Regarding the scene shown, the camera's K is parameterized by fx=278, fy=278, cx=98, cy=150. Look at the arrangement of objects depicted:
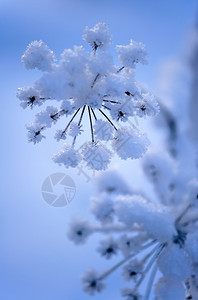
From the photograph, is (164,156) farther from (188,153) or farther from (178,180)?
(188,153)

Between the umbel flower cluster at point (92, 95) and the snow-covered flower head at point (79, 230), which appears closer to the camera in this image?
the umbel flower cluster at point (92, 95)

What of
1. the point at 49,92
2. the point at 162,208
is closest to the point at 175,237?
the point at 162,208

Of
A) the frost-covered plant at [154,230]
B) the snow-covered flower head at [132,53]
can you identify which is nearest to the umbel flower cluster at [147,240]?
the frost-covered plant at [154,230]

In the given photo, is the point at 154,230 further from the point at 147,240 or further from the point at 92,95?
the point at 92,95

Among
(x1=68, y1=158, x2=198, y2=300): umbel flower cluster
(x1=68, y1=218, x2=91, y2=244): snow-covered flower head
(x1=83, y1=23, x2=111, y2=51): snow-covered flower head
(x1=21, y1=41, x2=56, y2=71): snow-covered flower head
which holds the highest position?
(x1=21, y1=41, x2=56, y2=71): snow-covered flower head

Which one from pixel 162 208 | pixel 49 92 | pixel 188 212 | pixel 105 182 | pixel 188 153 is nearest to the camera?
pixel 49 92

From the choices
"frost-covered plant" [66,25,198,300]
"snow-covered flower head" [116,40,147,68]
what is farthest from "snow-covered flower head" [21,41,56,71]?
"frost-covered plant" [66,25,198,300]

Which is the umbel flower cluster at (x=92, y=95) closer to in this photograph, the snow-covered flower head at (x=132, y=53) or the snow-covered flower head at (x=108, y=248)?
the snow-covered flower head at (x=132, y=53)

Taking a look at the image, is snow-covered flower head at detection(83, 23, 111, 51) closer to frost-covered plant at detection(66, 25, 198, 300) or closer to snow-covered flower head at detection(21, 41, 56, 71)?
snow-covered flower head at detection(21, 41, 56, 71)
